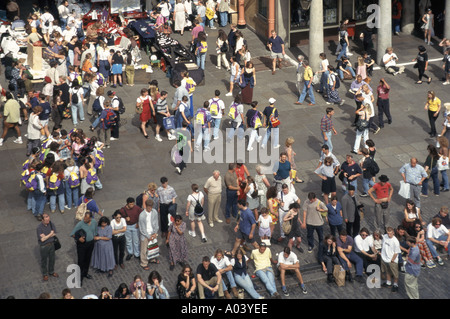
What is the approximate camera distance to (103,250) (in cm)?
1858

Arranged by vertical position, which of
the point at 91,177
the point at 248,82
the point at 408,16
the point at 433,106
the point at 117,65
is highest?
the point at 91,177

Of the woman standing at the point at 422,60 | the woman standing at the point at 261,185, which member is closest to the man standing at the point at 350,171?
the woman standing at the point at 261,185

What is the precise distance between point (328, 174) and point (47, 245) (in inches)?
273

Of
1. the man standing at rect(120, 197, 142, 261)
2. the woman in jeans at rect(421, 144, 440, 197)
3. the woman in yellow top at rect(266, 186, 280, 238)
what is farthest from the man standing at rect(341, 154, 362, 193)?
the man standing at rect(120, 197, 142, 261)

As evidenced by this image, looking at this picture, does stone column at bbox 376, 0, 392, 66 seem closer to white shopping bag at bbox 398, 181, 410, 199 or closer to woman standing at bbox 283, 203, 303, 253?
white shopping bag at bbox 398, 181, 410, 199

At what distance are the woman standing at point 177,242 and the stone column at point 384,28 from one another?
1411 cm

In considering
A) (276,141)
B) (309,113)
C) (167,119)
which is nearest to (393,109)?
(309,113)

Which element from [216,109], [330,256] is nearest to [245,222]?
[330,256]

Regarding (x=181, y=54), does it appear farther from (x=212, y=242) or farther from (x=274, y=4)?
(x=212, y=242)

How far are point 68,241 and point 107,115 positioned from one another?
5.17m

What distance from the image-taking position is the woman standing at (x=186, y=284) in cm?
1750

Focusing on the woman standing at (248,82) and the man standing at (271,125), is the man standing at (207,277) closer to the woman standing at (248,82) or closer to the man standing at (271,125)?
the man standing at (271,125)

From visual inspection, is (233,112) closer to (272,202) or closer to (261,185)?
(261,185)

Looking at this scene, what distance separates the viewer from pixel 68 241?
790 inches
